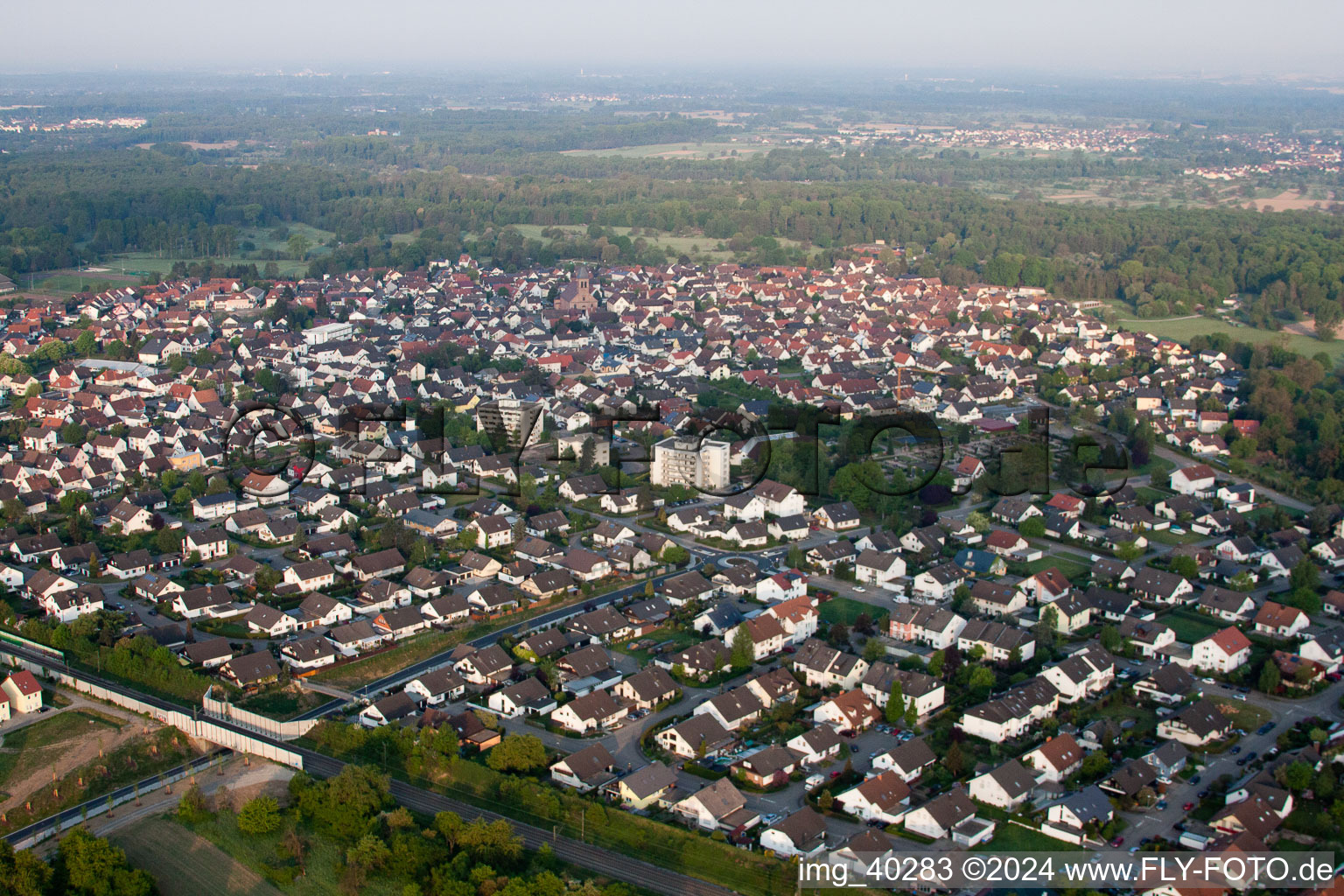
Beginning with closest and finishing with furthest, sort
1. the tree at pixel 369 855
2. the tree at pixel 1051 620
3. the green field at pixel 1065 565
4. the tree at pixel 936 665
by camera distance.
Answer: the tree at pixel 369 855
the tree at pixel 936 665
the tree at pixel 1051 620
the green field at pixel 1065 565

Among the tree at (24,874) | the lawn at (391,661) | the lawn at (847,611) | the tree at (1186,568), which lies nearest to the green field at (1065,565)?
the tree at (1186,568)

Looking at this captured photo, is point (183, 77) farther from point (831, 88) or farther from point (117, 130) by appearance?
point (117, 130)

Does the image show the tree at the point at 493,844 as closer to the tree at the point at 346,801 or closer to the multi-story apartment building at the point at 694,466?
the tree at the point at 346,801

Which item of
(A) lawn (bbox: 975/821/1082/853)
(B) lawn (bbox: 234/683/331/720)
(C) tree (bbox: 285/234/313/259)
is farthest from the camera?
(C) tree (bbox: 285/234/313/259)

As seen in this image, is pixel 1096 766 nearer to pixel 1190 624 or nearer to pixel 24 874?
pixel 1190 624

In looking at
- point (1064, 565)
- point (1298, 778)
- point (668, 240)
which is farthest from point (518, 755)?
point (668, 240)

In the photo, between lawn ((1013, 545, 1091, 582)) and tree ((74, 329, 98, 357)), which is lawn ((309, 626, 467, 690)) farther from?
tree ((74, 329, 98, 357))

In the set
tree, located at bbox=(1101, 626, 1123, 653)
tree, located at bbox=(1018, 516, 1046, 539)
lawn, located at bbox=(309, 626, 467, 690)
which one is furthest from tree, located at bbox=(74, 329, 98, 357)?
tree, located at bbox=(1101, 626, 1123, 653)
